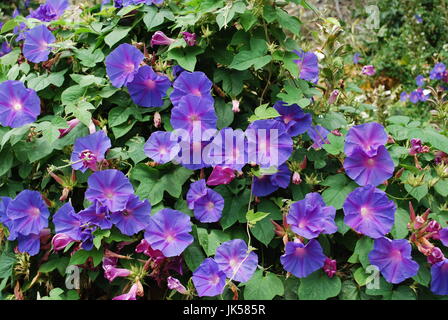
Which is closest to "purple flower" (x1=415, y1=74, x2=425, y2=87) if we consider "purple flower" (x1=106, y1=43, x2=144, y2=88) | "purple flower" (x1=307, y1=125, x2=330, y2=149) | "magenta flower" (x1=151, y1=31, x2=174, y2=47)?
"purple flower" (x1=307, y1=125, x2=330, y2=149)

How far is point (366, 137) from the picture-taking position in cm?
148

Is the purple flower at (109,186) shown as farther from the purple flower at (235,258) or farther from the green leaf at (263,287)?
the green leaf at (263,287)

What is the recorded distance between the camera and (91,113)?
1677 millimetres

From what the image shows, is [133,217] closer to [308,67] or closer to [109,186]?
[109,186]

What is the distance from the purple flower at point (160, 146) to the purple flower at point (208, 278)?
314 millimetres

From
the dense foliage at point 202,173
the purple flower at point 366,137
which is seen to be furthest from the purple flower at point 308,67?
the purple flower at point 366,137

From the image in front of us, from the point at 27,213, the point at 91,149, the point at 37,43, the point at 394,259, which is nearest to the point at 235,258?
the point at 394,259

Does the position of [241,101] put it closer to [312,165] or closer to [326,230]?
[312,165]

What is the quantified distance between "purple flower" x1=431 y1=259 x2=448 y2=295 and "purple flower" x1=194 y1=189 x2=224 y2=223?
1.84 feet

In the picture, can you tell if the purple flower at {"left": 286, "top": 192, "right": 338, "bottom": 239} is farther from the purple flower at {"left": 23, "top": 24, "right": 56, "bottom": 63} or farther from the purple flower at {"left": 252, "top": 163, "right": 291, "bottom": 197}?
the purple flower at {"left": 23, "top": 24, "right": 56, "bottom": 63}

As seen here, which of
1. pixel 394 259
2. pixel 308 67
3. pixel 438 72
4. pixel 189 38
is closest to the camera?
pixel 394 259

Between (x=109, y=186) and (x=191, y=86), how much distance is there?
0.36 m

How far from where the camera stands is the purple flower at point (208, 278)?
1371mm
